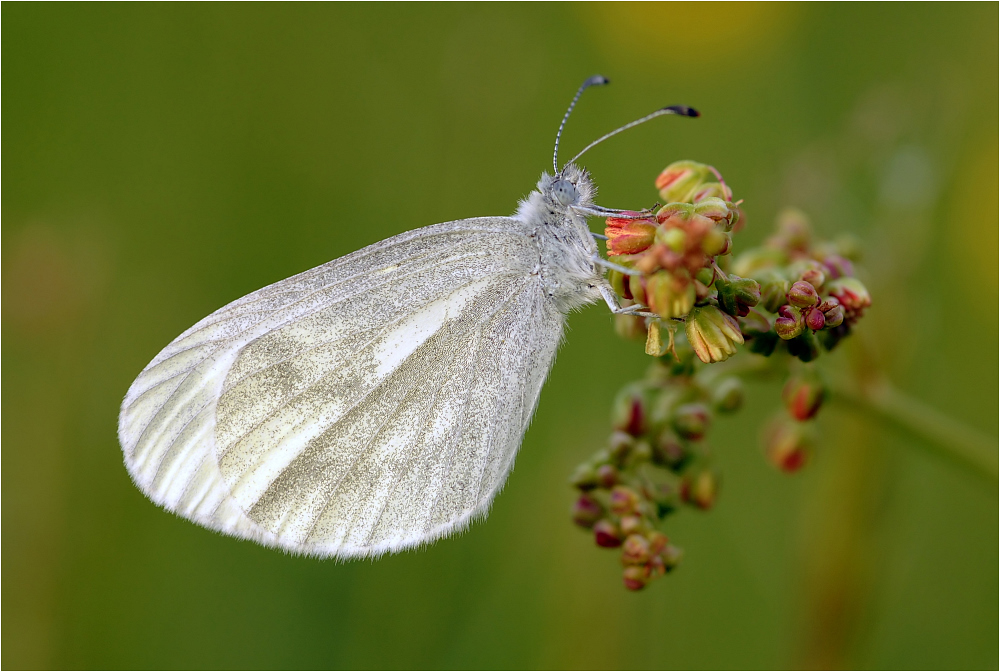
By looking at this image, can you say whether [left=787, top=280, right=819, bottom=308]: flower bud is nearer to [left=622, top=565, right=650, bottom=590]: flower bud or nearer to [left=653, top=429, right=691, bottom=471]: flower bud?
[left=653, top=429, right=691, bottom=471]: flower bud

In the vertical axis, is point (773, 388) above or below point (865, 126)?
below

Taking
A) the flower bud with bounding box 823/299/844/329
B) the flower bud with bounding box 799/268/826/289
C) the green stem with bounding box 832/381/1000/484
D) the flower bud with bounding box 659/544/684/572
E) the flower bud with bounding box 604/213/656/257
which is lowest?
the flower bud with bounding box 659/544/684/572

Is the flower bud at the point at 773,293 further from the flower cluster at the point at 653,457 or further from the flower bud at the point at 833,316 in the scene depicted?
the flower cluster at the point at 653,457

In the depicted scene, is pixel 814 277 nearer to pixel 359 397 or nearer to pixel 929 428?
pixel 929 428

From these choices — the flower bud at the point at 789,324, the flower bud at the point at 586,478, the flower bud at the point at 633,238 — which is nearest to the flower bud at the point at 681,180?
the flower bud at the point at 633,238

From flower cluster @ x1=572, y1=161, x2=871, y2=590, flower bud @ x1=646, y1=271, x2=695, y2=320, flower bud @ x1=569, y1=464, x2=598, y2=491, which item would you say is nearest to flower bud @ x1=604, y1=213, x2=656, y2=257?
flower cluster @ x1=572, y1=161, x2=871, y2=590

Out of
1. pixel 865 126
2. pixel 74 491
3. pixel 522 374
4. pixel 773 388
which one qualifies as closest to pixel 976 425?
pixel 773 388

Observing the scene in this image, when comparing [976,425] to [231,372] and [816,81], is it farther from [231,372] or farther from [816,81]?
[231,372]
